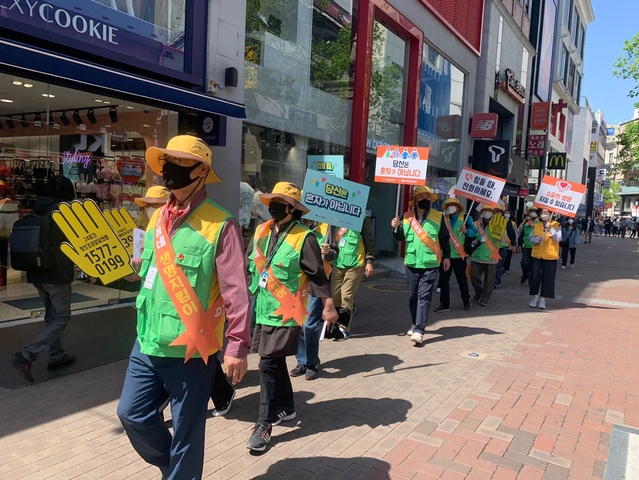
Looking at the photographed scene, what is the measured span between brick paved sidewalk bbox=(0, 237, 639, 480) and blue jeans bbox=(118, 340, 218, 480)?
0.79m

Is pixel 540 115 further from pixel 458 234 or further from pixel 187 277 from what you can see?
pixel 187 277

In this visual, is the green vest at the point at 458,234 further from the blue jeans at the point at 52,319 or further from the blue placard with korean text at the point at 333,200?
the blue jeans at the point at 52,319

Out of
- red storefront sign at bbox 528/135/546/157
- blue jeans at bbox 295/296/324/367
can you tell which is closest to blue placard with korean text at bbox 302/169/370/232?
blue jeans at bbox 295/296/324/367

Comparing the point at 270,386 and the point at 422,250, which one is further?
the point at 422,250

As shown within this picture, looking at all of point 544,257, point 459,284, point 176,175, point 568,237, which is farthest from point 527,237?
point 176,175

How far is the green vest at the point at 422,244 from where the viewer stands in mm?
6434

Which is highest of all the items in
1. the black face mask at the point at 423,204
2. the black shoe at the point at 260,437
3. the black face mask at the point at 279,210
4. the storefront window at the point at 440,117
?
the storefront window at the point at 440,117

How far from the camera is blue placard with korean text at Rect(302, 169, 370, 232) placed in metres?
5.33

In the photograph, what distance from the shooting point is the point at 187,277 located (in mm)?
2553

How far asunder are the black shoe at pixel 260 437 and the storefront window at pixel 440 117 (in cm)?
1354

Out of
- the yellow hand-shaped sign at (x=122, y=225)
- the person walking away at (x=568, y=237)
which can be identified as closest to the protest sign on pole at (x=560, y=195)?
the yellow hand-shaped sign at (x=122, y=225)

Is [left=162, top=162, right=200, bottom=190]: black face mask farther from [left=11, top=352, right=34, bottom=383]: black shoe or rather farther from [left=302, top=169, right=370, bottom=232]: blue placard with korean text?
[left=11, top=352, right=34, bottom=383]: black shoe

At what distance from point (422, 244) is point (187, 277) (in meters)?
4.40

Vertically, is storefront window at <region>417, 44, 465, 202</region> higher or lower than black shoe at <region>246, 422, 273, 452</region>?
higher
